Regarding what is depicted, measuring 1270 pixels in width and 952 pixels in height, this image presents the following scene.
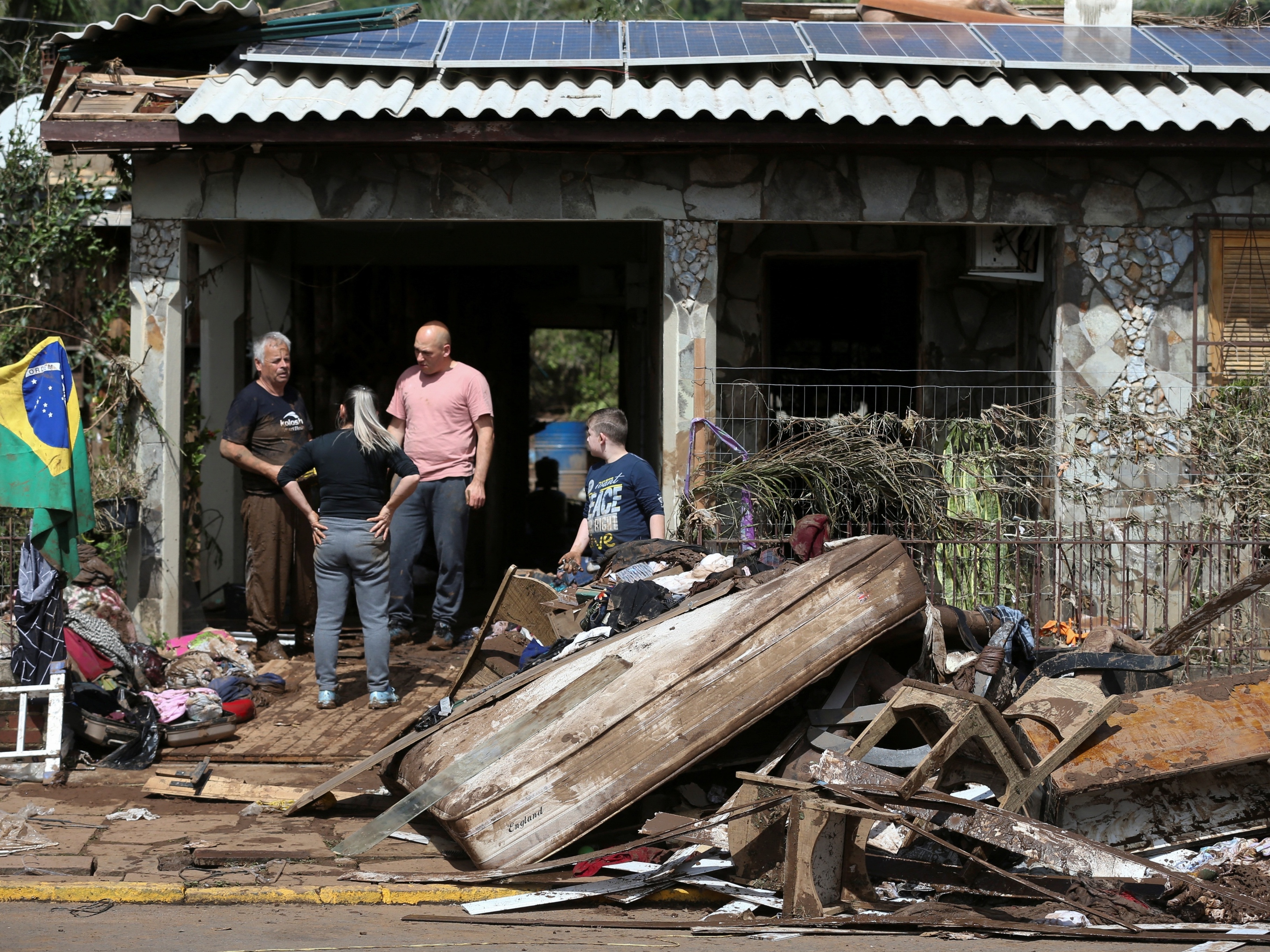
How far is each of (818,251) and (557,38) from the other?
2.71 meters

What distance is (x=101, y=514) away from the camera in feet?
26.0

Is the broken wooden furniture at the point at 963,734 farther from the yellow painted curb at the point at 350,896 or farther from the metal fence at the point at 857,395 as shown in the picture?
the metal fence at the point at 857,395

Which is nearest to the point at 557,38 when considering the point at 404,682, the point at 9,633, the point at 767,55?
the point at 767,55

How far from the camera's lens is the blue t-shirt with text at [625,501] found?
23.0ft

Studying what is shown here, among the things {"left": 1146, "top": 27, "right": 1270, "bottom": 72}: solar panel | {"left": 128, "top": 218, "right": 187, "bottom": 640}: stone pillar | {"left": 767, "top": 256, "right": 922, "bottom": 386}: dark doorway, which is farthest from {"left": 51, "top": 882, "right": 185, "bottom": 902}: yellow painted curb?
{"left": 1146, "top": 27, "right": 1270, "bottom": 72}: solar panel

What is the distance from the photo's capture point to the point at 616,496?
23.0 ft

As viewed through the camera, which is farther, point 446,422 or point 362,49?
point 362,49

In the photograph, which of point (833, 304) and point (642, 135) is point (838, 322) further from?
point (642, 135)

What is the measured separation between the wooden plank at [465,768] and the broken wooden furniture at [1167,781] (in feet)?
6.15

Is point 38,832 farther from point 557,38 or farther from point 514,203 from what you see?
point 557,38

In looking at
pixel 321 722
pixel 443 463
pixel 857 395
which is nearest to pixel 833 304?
pixel 857 395

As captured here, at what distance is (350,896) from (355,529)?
9.05ft

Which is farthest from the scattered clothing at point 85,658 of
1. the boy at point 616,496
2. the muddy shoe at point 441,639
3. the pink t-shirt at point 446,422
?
the boy at point 616,496

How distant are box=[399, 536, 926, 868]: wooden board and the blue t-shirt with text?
151 centimetres
